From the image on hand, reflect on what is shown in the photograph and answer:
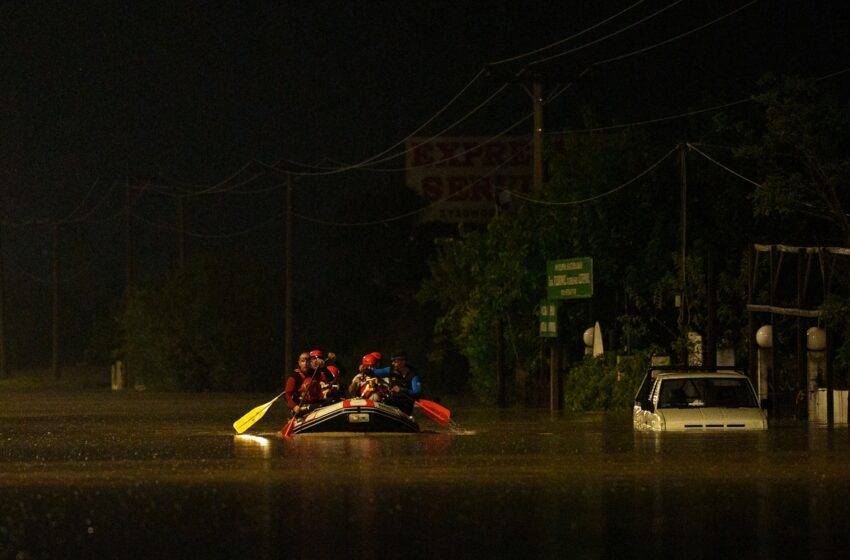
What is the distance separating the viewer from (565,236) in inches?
2138

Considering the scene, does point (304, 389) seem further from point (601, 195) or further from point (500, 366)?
point (500, 366)

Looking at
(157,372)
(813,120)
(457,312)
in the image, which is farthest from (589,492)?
(157,372)

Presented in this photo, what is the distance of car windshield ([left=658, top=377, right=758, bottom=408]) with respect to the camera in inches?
1266

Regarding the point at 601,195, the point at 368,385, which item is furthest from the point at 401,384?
the point at 601,195

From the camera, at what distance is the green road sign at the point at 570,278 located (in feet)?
163

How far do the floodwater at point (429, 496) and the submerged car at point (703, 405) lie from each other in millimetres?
518

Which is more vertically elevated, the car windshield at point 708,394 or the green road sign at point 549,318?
the green road sign at point 549,318

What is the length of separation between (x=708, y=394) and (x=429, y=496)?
15.2 metres

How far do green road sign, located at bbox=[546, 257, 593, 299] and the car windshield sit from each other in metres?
16.3

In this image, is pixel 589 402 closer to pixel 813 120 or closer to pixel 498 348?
pixel 498 348

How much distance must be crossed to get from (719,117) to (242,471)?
88.5 ft

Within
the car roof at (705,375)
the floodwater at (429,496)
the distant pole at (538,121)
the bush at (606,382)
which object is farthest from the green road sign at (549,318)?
the car roof at (705,375)

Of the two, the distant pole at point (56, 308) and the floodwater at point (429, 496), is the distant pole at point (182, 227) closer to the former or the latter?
the distant pole at point (56, 308)

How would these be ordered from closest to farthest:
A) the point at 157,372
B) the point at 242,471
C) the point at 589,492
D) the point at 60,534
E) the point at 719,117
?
the point at 60,534, the point at 589,492, the point at 242,471, the point at 719,117, the point at 157,372
